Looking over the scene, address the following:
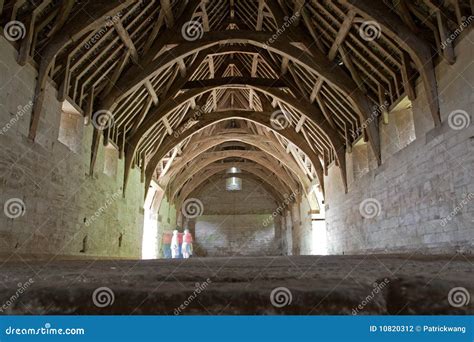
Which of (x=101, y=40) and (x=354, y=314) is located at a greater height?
(x=101, y=40)

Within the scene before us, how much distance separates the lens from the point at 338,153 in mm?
10641

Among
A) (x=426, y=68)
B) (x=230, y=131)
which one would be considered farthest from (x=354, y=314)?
(x=230, y=131)

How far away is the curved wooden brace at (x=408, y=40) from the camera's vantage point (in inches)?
235

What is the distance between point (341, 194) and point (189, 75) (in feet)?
19.6

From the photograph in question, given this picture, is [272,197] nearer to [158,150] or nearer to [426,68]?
[158,150]
